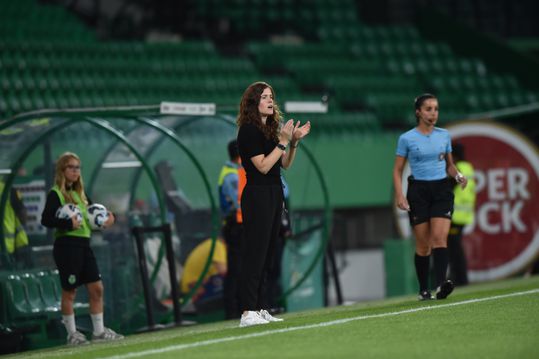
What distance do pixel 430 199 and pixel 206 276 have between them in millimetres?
3594

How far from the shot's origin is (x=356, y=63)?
24.5 meters

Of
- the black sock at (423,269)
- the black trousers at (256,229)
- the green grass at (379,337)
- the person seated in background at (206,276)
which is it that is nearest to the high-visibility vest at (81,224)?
the green grass at (379,337)

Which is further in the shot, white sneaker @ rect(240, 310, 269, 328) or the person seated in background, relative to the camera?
the person seated in background

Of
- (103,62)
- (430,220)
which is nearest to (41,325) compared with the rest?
(430,220)

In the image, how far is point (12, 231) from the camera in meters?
12.9

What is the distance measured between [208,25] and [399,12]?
4614 mm

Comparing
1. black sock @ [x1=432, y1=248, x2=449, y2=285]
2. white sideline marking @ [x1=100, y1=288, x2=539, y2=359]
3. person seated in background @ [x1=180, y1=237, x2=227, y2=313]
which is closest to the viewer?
white sideline marking @ [x1=100, y1=288, x2=539, y2=359]

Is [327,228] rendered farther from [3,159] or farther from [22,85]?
[22,85]

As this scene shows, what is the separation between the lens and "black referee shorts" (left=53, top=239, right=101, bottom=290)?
11.8 m

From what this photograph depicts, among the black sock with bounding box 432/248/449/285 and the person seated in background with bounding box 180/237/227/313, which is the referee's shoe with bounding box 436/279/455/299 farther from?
the person seated in background with bounding box 180/237/227/313

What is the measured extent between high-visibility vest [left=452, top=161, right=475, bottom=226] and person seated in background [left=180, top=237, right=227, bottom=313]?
3276mm

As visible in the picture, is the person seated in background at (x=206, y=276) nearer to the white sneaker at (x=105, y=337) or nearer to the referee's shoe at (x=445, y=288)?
the white sneaker at (x=105, y=337)

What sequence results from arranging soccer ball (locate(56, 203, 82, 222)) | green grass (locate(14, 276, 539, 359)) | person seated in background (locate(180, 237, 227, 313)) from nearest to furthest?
1. green grass (locate(14, 276, 539, 359))
2. soccer ball (locate(56, 203, 82, 222))
3. person seated in background (locate(180, 237, 227, 313))

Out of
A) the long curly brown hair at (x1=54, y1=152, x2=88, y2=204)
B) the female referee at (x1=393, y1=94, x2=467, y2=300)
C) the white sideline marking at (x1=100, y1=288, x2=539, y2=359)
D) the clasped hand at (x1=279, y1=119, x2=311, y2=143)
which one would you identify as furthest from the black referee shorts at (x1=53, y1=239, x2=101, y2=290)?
the female referee at (x1=393, y1=94, x2=467, y2=300)
